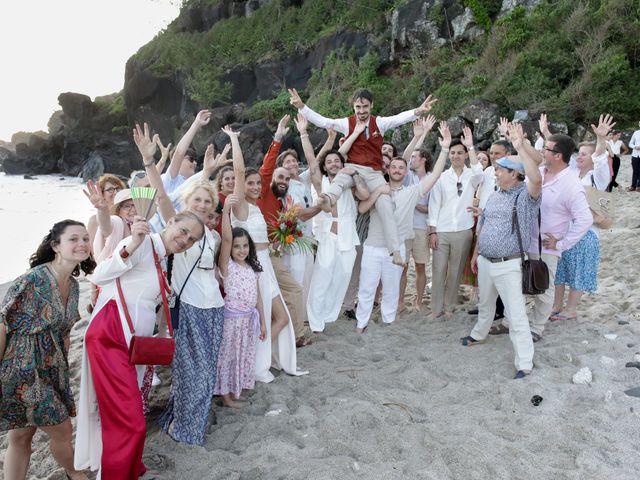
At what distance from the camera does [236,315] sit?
399 centimetres

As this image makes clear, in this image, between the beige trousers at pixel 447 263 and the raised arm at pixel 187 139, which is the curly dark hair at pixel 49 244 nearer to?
the raised arm at pixel 187 139

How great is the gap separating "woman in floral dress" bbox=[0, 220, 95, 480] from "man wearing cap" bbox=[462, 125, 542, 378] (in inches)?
128

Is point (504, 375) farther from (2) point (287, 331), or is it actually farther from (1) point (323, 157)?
(1) point (323, 157)

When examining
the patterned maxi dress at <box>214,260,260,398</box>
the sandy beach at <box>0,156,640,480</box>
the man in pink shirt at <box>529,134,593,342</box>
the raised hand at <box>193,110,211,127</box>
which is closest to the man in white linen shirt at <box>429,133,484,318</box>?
the sandy beach at <box>0,156,640,480</box>

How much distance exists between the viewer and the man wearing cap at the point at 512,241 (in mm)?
4141

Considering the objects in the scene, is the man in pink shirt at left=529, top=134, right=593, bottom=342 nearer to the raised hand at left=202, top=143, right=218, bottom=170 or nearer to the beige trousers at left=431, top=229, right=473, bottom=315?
the beige trousers at left=431, top=229, right=473, bottom=315

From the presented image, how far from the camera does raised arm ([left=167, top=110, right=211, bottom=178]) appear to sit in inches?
186

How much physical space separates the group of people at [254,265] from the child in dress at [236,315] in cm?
1

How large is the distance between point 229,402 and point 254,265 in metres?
1.13

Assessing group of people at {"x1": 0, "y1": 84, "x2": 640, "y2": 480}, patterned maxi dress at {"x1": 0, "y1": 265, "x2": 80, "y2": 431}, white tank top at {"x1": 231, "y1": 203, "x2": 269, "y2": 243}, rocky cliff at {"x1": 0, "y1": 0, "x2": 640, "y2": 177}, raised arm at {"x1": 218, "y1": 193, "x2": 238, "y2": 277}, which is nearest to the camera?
patterned maxi dress at {"x1": 0, "y1": 265, "x2": 80, "y2": 431}

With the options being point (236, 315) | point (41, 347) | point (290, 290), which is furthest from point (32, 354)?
point (290, 290)

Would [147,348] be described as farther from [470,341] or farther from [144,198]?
[470,341]

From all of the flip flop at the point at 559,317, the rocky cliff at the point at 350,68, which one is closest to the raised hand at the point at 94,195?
the flip flop at the point at 559,317

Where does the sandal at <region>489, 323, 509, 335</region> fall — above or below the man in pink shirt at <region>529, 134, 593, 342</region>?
below
